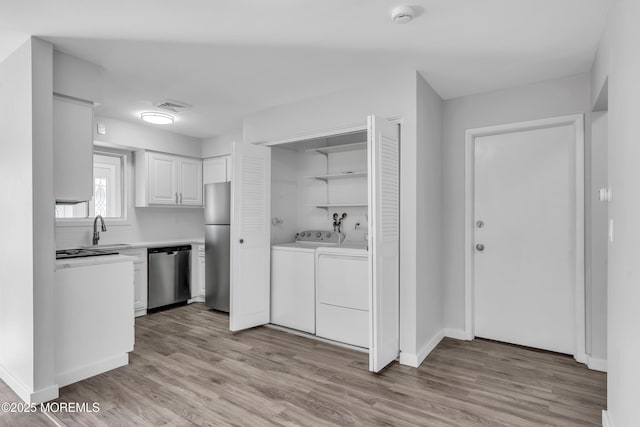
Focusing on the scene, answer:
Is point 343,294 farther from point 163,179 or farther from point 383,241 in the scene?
point 163,179

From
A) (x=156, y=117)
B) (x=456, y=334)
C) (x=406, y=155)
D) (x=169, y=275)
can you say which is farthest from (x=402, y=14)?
(x=169, y=275)

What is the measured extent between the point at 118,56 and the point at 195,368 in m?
2.47

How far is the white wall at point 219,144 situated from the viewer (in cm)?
518

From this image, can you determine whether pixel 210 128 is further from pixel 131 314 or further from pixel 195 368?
pixel 195 368

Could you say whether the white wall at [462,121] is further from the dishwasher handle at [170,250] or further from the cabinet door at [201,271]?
the dishwasher handle at [170,250]

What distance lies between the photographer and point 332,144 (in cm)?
438

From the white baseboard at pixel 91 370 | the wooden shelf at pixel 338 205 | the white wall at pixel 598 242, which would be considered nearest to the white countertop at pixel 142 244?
the white baseboard at pixel 91 370

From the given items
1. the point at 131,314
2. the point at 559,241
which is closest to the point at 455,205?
the point at 559,241

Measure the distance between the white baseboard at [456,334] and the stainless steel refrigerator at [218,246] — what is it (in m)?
2.58

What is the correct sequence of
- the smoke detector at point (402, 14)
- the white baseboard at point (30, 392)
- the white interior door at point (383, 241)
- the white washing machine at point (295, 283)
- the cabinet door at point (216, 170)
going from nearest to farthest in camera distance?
1. the smoke detector at point (402, 14)
2. the white baseboard at point (30, 392)
3. the white interior door at point (383, 241)
4. the white washing machine at point (295, 283)
5. the cabinet door at point (216, 170)

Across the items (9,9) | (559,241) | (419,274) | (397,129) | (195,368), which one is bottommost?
(195,368)

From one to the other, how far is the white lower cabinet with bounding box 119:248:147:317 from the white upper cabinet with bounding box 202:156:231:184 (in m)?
1.41

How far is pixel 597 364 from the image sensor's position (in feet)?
9.34

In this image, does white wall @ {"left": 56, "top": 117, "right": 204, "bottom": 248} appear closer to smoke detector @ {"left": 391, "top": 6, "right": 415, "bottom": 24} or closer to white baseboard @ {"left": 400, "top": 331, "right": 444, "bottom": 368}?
smoke detector @ {"left": 391, "top": 6, "right": 415, "bottom": 24}
